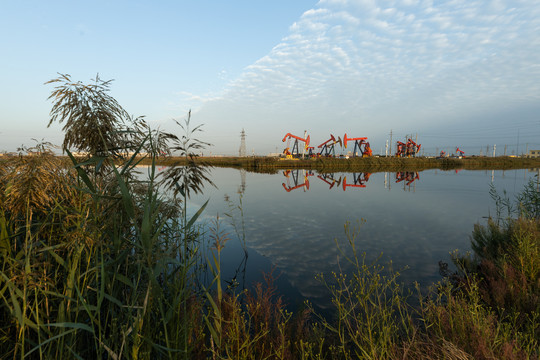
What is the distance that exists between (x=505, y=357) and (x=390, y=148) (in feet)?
330

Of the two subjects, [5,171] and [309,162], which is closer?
[5,171]

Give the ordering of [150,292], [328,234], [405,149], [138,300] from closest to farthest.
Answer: [150,292] → [138,300] → [328,234] → [405,149]

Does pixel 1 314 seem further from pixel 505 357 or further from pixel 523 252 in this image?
pixel 523 252

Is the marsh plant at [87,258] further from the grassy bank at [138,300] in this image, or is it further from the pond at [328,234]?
the pond at [328,234]

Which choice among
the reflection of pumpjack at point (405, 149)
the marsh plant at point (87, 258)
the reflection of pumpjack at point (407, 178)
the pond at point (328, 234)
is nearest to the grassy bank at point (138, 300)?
the marsh plant at point (87, 258)

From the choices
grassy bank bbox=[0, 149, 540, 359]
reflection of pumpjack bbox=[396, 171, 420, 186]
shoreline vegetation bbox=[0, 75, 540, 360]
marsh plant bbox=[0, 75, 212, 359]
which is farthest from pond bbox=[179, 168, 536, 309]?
reflection of pumpjack bbox=[396, 171, 420, 186]

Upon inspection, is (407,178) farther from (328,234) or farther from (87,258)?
(87,258)

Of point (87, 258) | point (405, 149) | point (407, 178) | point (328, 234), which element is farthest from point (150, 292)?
point (405, 149)

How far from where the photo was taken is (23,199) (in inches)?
107

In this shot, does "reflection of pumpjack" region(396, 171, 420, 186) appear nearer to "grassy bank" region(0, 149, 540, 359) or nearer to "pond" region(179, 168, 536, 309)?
"pond" region(179, 168, 536, 309)

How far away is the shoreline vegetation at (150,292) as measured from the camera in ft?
7.11

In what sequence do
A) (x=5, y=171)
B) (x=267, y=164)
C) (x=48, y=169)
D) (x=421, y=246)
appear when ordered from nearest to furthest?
(x=48, y=169), (x=5, y=171), (x=421, y=246), (x=267, y=164)

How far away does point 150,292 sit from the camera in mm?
2346

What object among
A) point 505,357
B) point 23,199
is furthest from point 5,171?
point 505,357
